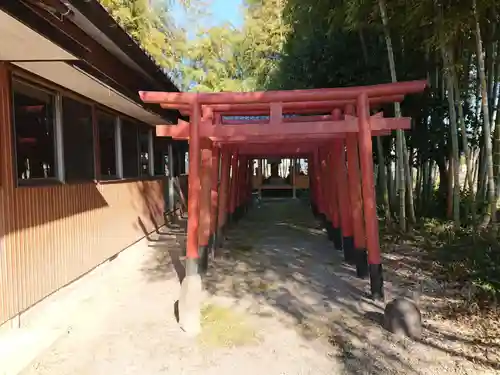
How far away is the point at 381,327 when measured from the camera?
3721 mm

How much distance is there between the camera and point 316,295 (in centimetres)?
468

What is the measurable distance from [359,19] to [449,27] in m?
1.73

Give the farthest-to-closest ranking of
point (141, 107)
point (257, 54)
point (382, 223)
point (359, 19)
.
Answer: point (257, 54), point (382, 223), point (359, 19), point (141, 107)

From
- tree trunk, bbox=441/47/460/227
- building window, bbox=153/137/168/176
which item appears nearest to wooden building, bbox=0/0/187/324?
building window, bbox=153/137/168/176

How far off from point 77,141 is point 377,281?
364 cm

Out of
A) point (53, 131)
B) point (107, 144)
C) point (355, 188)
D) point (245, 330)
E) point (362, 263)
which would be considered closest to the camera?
point (245, 330)

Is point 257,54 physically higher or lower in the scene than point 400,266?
higher

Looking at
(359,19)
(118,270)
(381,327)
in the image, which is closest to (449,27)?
(359,19)

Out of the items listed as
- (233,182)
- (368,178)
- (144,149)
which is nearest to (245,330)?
(368,178)

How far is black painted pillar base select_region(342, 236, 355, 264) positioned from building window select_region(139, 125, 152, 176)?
12.8ft

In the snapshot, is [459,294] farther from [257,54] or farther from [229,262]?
[257,54]

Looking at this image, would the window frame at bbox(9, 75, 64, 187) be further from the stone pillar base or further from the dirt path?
the stone pillar base

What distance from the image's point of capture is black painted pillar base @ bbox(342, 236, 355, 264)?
237 inches

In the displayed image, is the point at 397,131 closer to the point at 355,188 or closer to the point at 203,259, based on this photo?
the point at 355,188
